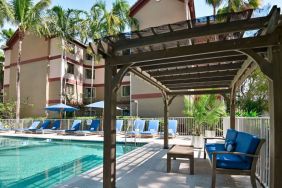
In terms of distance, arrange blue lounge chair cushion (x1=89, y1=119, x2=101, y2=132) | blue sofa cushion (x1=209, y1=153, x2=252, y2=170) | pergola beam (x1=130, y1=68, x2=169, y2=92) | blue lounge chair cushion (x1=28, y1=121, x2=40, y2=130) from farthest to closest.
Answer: blue lounge chair cushion (x1=28, y1=121, x2=40, y2=130) → blue lounge chair cushion (x1=89, y1=119, x2=101, y2=132) → pergola beam (x1=130, y1=68, x2=169, y2=92) → blue sofa cushion (x1=209, y1=153, x2=252, y2=170)

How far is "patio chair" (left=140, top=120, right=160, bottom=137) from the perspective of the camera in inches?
590

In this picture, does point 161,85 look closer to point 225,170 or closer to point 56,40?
point 225,170

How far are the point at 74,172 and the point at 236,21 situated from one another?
6.27 metres

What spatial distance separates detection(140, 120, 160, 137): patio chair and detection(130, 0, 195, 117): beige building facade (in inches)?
169

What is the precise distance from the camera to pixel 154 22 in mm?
20609

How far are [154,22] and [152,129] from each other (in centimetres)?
963

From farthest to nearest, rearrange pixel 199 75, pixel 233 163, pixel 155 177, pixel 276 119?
pixel 199 75 → pixel 155 177 → pixel 233 163 → pixel 276 119

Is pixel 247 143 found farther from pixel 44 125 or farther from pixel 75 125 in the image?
pixel 44 125

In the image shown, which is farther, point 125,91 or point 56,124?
point 125,91

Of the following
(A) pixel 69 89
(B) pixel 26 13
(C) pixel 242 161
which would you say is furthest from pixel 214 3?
(A) pixel 69 89

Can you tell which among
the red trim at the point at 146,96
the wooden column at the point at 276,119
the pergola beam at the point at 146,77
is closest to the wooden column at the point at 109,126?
the pergola beam at the point at 146,77

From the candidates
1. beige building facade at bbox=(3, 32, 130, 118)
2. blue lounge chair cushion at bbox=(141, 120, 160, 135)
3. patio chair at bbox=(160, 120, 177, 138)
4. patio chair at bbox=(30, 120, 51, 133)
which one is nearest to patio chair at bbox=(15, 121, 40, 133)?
patio chair at bbox=(30, 120, 51, 133)

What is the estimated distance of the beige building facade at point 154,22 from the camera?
1962cm

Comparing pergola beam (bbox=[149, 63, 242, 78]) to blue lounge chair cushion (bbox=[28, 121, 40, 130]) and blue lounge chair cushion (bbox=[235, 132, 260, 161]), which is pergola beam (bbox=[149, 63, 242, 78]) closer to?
blue lounge chair cushion (bbox=[235, 132, 260, 161])
